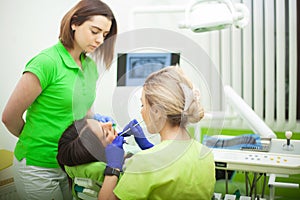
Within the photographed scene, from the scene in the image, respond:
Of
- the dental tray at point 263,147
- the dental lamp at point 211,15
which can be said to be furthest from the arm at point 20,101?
the dental tray at point 263,147

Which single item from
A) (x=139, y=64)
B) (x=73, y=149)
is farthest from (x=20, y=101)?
(x=139, y=64)

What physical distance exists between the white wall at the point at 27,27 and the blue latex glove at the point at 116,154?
1.81ft

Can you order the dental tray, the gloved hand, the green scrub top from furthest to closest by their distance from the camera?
the dental tray
the gloved hand
the green scrub top

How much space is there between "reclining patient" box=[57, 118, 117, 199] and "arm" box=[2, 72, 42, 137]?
24 centimetres

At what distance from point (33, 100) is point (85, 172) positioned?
37 centimetres

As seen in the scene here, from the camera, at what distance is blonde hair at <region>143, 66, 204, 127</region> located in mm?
1333

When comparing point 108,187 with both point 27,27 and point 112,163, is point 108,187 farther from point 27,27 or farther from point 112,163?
point 27,27

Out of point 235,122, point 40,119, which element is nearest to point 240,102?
point 235,122

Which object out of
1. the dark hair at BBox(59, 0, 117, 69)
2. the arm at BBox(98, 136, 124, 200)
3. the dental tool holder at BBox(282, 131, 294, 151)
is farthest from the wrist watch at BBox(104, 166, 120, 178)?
the dental tool holder at BBox(282, 131, 294, 151)

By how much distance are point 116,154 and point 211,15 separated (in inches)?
26.0

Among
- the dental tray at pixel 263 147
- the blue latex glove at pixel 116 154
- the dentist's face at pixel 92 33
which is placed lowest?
the dental tray at pixel 263 147

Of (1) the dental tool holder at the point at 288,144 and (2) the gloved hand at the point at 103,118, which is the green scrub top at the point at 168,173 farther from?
(1) the dental tool holder at the point at 288,144

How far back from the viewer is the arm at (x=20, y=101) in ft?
5.23

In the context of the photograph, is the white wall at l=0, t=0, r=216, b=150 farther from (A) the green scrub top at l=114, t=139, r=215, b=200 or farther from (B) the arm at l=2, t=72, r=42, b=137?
(A) the green scrub top at l=114, t=139, r=215, b=200
